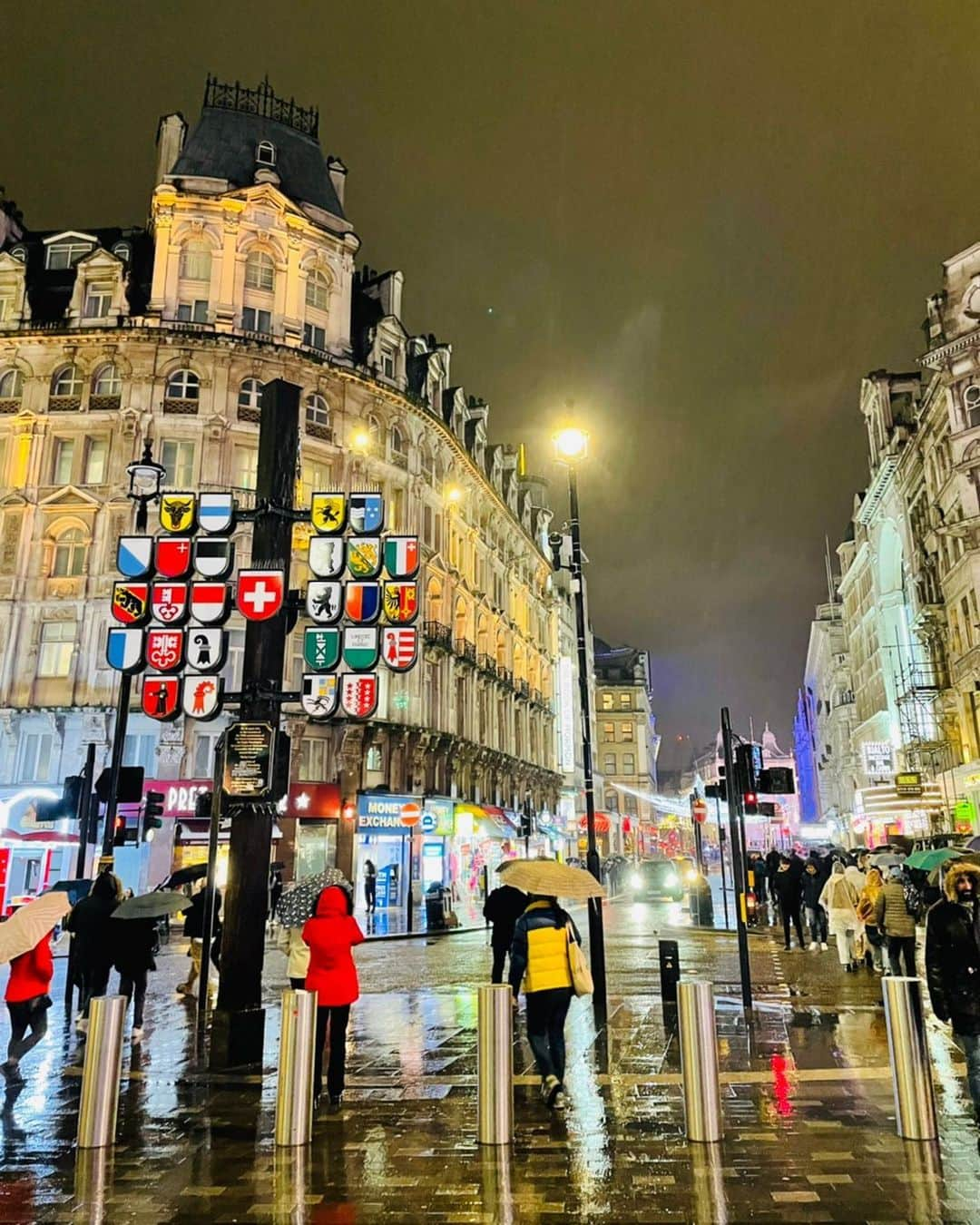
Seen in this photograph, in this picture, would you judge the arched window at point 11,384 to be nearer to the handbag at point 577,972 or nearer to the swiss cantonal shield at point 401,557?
the swiss cantonal shield at point 401,557

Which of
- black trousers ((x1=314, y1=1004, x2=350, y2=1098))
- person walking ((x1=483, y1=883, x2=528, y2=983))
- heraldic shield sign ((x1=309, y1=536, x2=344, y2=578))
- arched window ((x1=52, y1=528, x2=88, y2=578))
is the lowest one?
black trousers ((x1=314, y1=1004, x2=350, y2=1098))

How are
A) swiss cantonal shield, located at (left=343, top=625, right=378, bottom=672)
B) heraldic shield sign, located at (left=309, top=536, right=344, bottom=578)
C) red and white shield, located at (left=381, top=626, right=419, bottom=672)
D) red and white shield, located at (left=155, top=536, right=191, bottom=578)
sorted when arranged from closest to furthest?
heraldic shield sign, located at (left=309, top=536, right=344, bottom=578) < red and white shield, located at (left=155, top=536, right=191, bottom=578) < swiss cantonal shield, located at (left=343, top=625, right=378, bottom=672) < red and white shield, located at (left=381, top=626, right=419, bottom=672)

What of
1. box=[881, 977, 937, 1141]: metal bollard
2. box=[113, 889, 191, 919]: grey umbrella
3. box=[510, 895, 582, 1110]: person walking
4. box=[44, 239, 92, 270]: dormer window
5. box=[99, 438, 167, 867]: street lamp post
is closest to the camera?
box=[881, 977, 937, 1141]: metal bollard

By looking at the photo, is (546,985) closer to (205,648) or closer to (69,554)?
(205,648)

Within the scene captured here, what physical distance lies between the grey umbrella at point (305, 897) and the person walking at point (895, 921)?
8.20 meters

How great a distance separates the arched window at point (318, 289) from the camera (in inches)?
1447

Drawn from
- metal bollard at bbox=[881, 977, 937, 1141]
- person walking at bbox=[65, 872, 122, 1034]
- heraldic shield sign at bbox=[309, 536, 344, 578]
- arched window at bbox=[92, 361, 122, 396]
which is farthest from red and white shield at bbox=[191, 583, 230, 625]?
arched window at bbox=[92, 361, 122, 396]

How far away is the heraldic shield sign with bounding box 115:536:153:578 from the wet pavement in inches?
216

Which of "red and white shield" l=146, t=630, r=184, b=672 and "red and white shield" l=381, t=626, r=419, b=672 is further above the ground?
"red and white shield" l=381, t=626, r=419, b=672

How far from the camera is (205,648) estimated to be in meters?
10.5

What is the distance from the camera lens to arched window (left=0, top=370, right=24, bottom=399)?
3397 cm

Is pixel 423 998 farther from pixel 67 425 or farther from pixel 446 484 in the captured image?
pixel 446 484

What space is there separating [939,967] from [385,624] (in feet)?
23.6

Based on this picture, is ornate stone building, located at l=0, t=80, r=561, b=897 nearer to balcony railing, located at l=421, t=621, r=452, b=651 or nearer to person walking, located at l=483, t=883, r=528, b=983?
balcony railing, located at l=421, t=621, r=452, b=651
